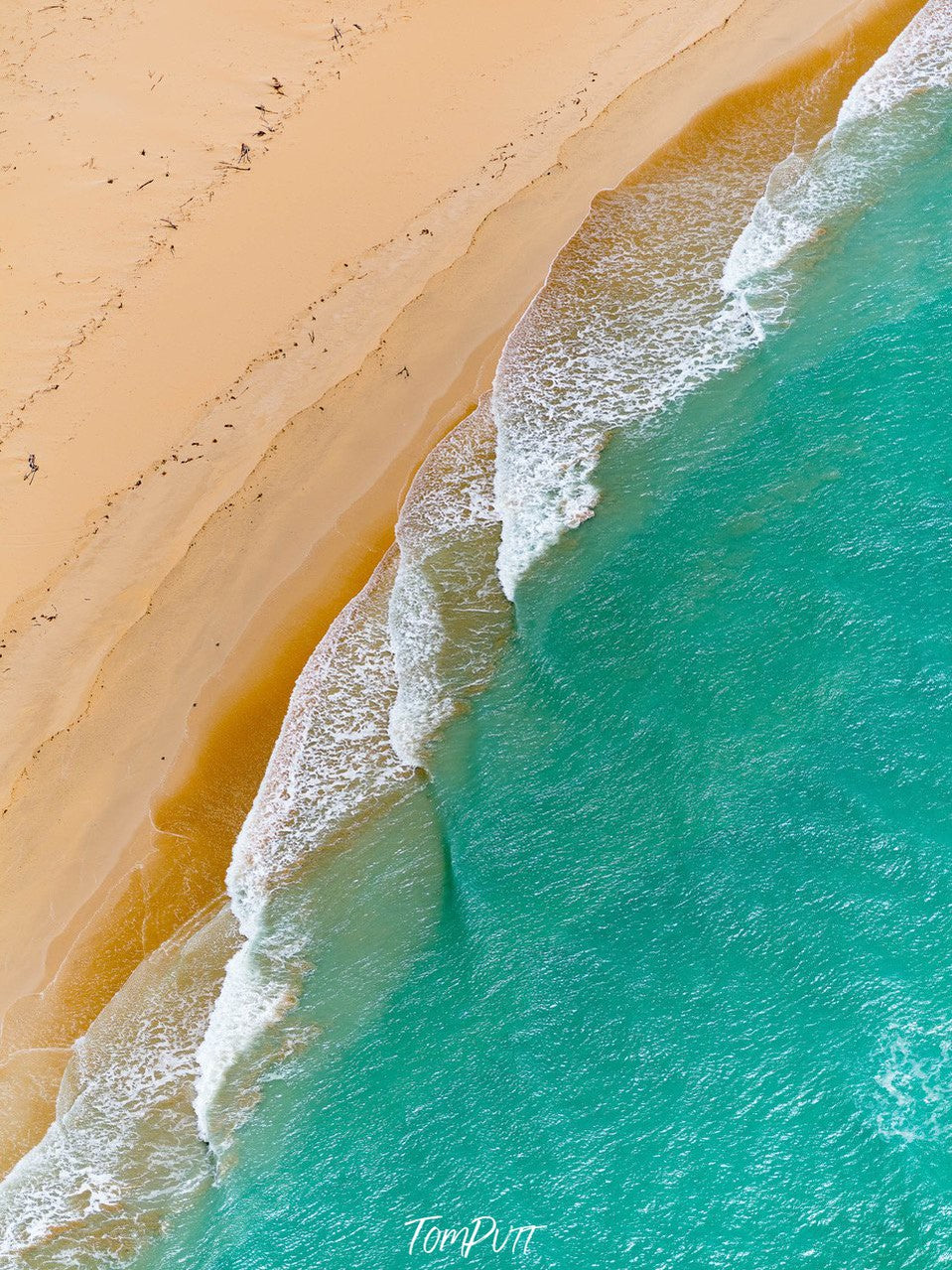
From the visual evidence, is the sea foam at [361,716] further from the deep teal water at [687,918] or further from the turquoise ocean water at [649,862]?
the deep teal water at [687,918]

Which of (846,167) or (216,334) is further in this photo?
(846,167)

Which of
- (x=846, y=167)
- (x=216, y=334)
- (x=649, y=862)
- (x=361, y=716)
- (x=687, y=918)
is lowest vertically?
(x=687, y=918)

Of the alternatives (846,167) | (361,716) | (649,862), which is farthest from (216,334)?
(846,167)

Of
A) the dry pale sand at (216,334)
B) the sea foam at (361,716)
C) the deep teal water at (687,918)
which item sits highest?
the dry pale sand at (216,334)

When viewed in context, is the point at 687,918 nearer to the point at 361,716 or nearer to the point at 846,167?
the point at 361,716

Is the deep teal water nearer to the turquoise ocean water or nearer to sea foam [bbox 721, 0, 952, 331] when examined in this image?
the turquoise ocean water

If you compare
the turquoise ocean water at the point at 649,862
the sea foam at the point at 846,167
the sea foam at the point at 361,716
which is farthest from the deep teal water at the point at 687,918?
the sea foam at the point at 846,167

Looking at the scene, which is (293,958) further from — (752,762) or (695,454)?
(695,454)
